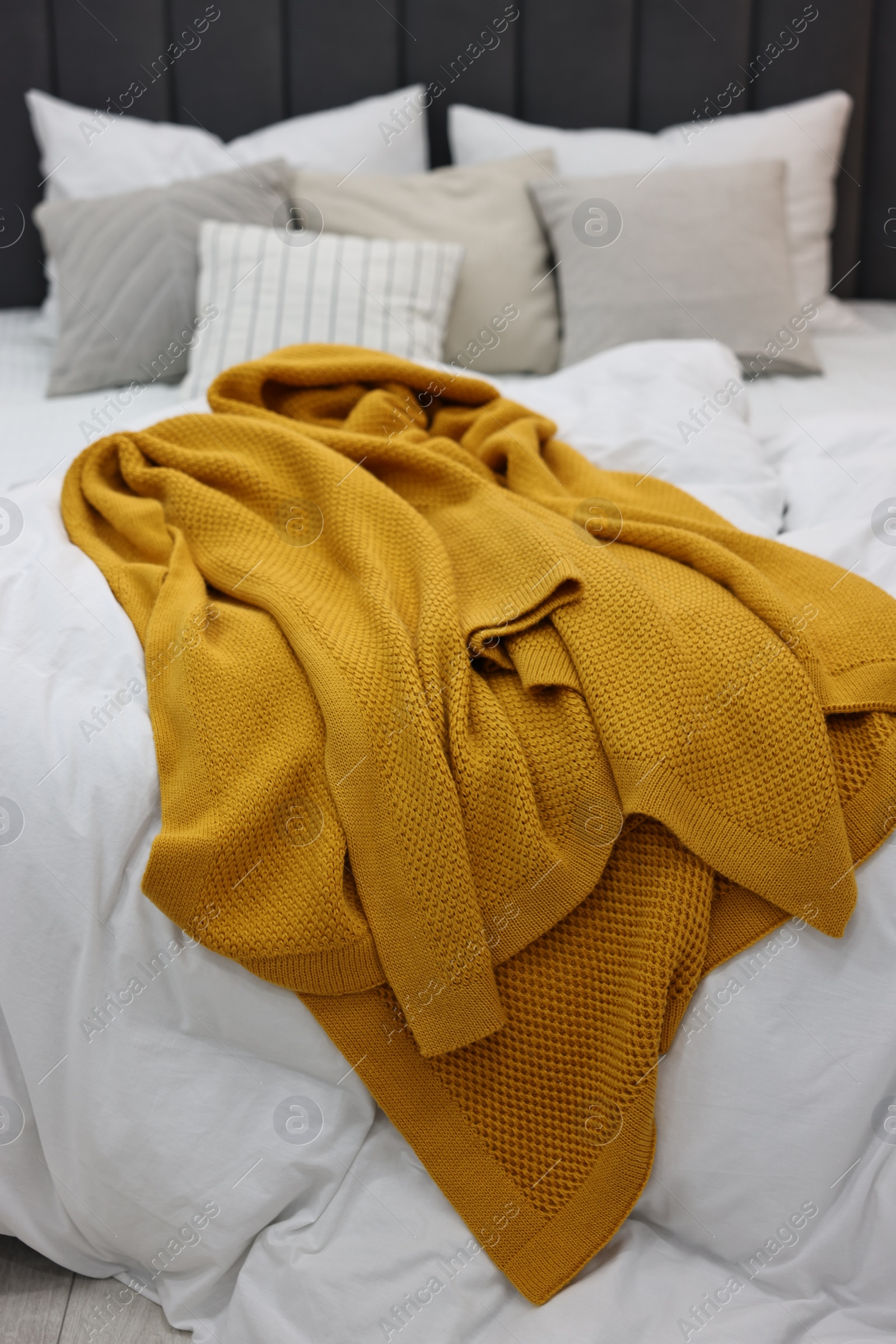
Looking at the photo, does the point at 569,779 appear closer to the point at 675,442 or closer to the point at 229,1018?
the point at 229,1018

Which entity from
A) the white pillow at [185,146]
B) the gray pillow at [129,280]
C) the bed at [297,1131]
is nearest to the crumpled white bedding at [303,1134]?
the bed at [297,1131]

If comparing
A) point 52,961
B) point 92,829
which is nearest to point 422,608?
point 92,829

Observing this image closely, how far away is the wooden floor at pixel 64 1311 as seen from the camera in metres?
0.90

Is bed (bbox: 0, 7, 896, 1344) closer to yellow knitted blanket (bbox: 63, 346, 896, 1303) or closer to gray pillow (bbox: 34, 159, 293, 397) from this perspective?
yellow knitted blanket (bbox: 63, 346, 896, 1303)

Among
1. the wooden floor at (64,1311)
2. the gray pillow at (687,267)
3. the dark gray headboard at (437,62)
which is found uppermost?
the dark gray headboard at (437,62)

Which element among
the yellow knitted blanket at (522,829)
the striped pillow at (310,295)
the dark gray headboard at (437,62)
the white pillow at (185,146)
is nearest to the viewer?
the yellow knitted blanket at (522,829)

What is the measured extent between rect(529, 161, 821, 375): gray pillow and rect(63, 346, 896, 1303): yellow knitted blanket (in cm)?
110

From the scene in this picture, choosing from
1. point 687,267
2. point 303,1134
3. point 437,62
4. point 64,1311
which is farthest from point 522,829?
point 437,62

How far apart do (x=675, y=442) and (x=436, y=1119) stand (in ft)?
3.20

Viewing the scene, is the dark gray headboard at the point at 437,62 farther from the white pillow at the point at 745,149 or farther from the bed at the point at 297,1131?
the bed at the point at 297,1131

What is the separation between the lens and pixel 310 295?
1708 millimetres

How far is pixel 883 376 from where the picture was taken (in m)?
1.92

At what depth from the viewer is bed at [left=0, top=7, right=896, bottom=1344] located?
85 cm

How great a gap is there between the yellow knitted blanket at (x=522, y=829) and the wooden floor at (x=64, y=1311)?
31cm
